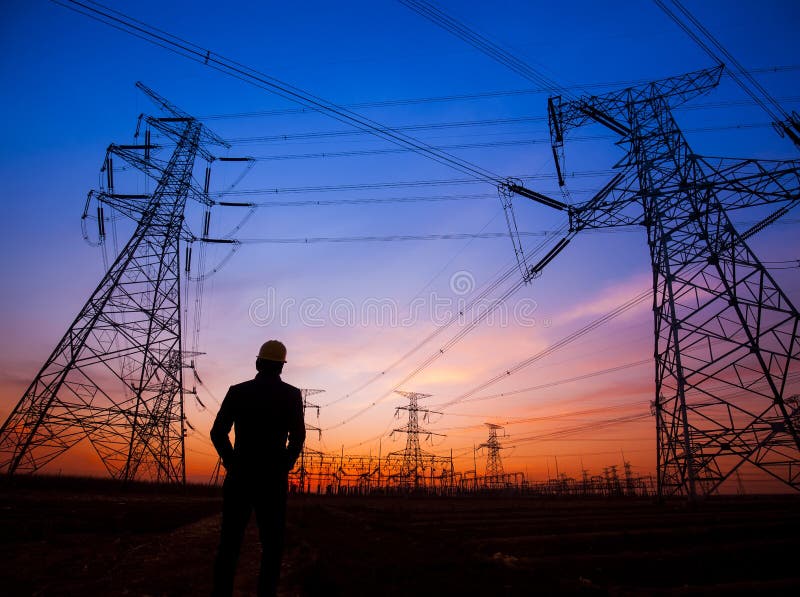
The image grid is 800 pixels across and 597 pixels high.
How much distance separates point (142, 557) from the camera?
250 inches

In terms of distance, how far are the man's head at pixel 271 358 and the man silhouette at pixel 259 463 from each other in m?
0.09

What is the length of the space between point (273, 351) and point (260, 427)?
714 millimetres

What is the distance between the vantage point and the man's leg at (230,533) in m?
3.14

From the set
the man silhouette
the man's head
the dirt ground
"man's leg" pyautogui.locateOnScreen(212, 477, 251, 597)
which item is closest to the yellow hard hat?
the man's head

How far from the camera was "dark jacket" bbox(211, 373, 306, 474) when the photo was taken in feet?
11.1

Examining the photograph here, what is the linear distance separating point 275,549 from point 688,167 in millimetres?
19464

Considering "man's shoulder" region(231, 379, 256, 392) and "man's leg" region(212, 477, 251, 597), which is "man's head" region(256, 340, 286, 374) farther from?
"man's leg" region(212, 477, 251, 597)

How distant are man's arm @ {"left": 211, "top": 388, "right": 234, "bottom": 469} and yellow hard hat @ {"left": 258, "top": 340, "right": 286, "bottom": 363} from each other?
0.43 m

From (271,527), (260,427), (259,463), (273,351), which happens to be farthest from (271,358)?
(271,527)

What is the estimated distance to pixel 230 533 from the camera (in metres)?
3.23

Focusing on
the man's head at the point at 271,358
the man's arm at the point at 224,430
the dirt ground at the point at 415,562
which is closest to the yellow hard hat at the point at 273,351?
the man's head at the point at 271,358

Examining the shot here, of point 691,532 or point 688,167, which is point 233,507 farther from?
point 688,167

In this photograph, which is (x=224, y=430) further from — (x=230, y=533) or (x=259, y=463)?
(x=230, y=533)

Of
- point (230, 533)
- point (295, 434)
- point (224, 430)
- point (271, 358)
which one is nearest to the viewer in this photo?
point (230, 533)
